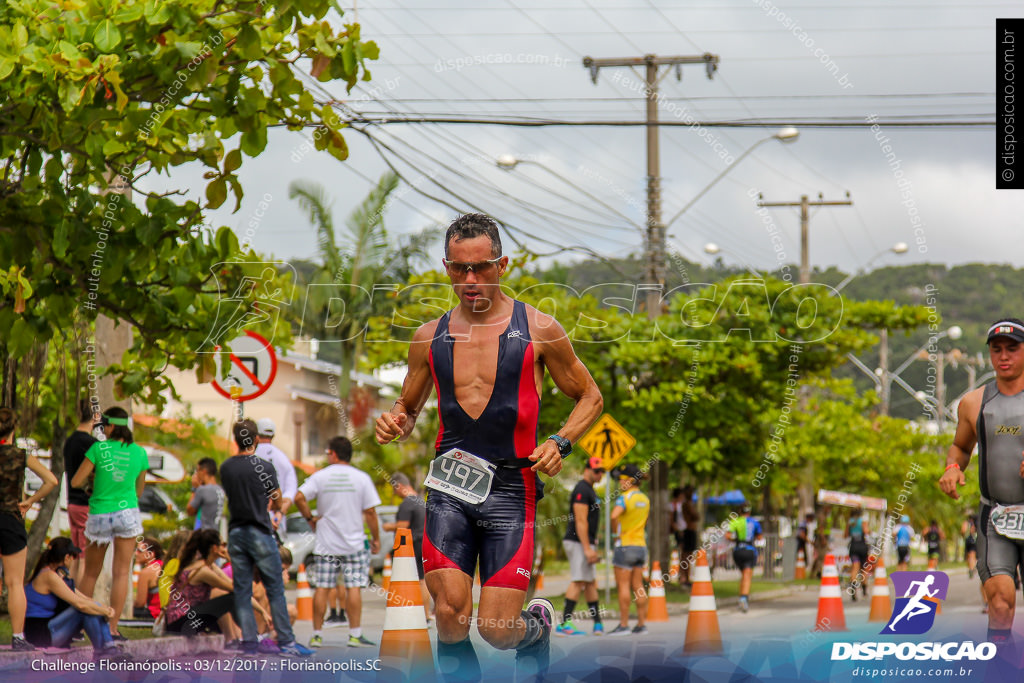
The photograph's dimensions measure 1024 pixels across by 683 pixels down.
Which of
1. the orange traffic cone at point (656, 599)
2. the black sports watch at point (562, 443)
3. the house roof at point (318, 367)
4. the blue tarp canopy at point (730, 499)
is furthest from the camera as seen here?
the house roof at point (318, 367)

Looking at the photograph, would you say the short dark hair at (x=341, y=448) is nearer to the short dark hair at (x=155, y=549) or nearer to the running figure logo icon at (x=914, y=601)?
the short dark hair at (x=155, y=549)

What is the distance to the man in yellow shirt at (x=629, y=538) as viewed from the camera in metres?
13.6

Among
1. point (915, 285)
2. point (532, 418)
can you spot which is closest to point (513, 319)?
point (532, 418)

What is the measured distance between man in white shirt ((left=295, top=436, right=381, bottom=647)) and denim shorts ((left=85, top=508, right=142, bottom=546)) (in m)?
1.80

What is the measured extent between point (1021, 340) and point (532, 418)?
3.17 meters

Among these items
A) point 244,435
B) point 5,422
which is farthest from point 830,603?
point 5,422

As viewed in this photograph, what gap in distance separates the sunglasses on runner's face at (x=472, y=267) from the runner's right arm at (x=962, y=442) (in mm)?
3068

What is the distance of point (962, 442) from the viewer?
7.34 metres

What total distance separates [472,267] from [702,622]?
5.80 metres

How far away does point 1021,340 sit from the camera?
22.8ft

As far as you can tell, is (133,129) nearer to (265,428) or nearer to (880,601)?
(265,428)

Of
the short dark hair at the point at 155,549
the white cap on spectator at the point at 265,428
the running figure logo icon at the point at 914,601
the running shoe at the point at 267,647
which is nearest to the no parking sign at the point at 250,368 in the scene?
the white cap on spectator at the point at 265,428

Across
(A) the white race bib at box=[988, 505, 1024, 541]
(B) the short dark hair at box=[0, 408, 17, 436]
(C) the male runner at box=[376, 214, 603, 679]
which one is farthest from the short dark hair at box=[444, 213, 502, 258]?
(B) the short dark hair at box=[0, 408, 17, 436]

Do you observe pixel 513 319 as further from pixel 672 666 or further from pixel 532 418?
pixel 672 666
